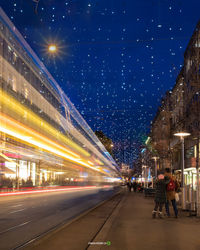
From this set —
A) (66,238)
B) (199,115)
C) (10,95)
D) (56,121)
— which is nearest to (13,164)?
(10,95)

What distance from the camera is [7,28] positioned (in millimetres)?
13188

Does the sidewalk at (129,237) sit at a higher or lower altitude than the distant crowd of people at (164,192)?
lower

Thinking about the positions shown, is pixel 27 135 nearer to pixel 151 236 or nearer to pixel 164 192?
pixel 164 192

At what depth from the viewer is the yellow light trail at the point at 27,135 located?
44.6 ft

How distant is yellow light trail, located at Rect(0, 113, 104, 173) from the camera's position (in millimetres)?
13602

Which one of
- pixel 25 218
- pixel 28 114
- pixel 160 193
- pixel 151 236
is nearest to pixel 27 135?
pixel 28 114

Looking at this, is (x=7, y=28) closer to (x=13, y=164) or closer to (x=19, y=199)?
(x=13, y=164)

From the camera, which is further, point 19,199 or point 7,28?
point 19,199

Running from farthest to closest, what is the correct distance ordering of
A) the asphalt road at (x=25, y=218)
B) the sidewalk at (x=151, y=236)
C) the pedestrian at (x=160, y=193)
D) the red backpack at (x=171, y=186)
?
the red backpack at (x=171, y=186), the pedestrian at (x=160, y=193), the asphalt road at (x=25, y=218), the sidewalk at (x=151, y=236)

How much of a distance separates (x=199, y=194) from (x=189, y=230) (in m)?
4.98

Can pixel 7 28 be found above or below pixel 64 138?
above

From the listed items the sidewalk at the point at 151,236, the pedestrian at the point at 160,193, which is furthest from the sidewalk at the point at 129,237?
the pedestrian at the point at 160,193

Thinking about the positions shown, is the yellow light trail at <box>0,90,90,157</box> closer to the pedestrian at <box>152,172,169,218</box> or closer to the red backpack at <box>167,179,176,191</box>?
the pedestrian at <box>152,172,169,218</box>

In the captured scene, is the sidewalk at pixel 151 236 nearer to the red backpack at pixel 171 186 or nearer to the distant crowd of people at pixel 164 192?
the distant crowd of people at pixel 164 192
